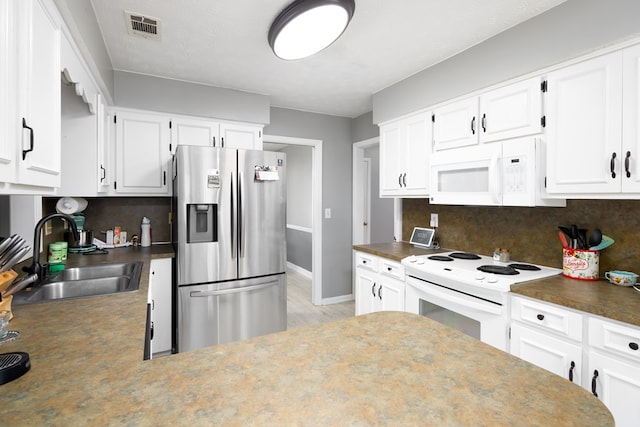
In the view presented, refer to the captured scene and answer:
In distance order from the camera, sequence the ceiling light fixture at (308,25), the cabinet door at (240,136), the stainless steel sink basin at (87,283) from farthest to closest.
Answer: the cabinet door at (240,136) → the ceiling light fixture at (308,25) → the stainless steel sink basin at (87,283)

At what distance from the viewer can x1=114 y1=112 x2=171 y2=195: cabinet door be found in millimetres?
2859

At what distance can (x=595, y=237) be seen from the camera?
6.02ft

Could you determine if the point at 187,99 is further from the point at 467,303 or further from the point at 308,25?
the point at 467,303

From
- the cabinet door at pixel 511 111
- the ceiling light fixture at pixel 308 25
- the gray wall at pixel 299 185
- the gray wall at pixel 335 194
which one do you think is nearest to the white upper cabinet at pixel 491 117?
the cabinet door at pixel 511 111

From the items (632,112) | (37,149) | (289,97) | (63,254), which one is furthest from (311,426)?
(289,97)

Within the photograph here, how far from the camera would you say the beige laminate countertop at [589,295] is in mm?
1381

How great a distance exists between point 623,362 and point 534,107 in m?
1.43

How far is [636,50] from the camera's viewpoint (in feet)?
5.15

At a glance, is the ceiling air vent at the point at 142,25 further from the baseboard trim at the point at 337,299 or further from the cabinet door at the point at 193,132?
the baseboard trim at the point at 337,299

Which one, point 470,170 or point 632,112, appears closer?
point 632,112

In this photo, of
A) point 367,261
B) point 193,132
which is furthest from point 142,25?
point 367,261

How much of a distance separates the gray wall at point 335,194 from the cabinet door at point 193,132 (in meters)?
1.19

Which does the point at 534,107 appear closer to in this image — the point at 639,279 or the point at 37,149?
the point at 639,279

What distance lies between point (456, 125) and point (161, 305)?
107 inches
